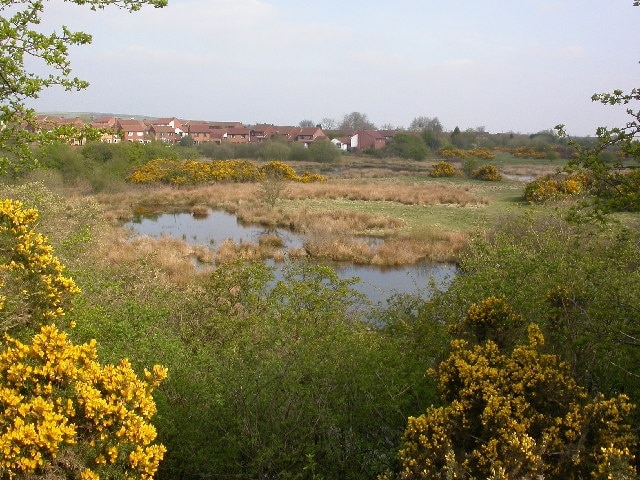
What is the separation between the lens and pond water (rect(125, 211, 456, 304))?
18.3 meters

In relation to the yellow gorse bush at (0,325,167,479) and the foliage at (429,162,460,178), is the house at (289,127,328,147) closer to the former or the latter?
the foliage at (429,162,460,178)

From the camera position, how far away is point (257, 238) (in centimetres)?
2625

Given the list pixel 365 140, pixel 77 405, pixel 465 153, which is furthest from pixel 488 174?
pixel 77 405

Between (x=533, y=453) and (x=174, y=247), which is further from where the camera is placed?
(x=174, y=247)

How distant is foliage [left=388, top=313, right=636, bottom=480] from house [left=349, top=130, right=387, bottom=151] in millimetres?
89166

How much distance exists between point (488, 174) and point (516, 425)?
163 feet

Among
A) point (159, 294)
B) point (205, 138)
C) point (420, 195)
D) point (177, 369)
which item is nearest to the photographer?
point (177, 369)

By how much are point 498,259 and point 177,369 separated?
5.31 metres

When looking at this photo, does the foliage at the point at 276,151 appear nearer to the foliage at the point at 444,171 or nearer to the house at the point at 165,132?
the foliage at the point at 444,171

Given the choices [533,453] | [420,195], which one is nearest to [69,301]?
[533,453]

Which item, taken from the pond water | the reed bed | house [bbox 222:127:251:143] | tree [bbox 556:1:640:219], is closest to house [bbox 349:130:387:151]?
house [bbox 222:127:251:143]

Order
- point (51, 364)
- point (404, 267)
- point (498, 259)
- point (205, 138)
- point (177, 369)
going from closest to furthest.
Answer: point (51, 364), point (177, 369), point (498, 259), point (404, 267), point (205, 138)

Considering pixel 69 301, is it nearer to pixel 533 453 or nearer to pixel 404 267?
pixel 533 453

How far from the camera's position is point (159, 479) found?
6113 millimetres
